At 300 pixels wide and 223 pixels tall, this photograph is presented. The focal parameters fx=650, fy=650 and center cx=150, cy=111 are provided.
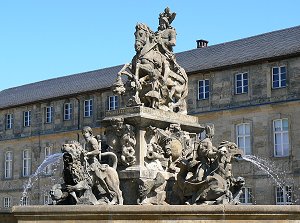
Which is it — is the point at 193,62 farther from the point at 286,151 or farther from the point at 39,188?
the point at 39,188

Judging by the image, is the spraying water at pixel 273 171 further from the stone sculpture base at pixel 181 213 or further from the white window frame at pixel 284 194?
the stone sculpture base at pixel 181 213

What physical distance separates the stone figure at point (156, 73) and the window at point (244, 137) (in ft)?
73.8

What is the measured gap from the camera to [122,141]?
12844 millimetres

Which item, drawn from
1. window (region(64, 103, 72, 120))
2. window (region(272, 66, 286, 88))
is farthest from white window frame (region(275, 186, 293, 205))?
window (region(64, 103, 72, 120))

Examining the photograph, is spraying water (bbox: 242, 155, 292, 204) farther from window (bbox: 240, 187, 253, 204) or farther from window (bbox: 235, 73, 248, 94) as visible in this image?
window (bbox: 235, 73, 248, 94)

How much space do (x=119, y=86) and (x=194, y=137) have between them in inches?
81.5

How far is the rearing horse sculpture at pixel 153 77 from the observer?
527 inches

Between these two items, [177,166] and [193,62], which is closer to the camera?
[177,166]

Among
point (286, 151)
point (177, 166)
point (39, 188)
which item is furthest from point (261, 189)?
point (177, 166)

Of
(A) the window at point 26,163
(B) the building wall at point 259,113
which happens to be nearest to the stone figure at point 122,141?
(B) the building wall at point 259,113

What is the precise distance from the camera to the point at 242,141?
120 feet

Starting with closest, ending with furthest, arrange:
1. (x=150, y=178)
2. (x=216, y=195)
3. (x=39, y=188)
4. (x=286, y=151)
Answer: (x=216, y=195)
(x=150, y=178)
(x=286, y=151)
(x=39, y=188)

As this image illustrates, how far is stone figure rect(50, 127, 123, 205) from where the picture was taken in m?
11.7

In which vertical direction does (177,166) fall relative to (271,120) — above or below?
below
